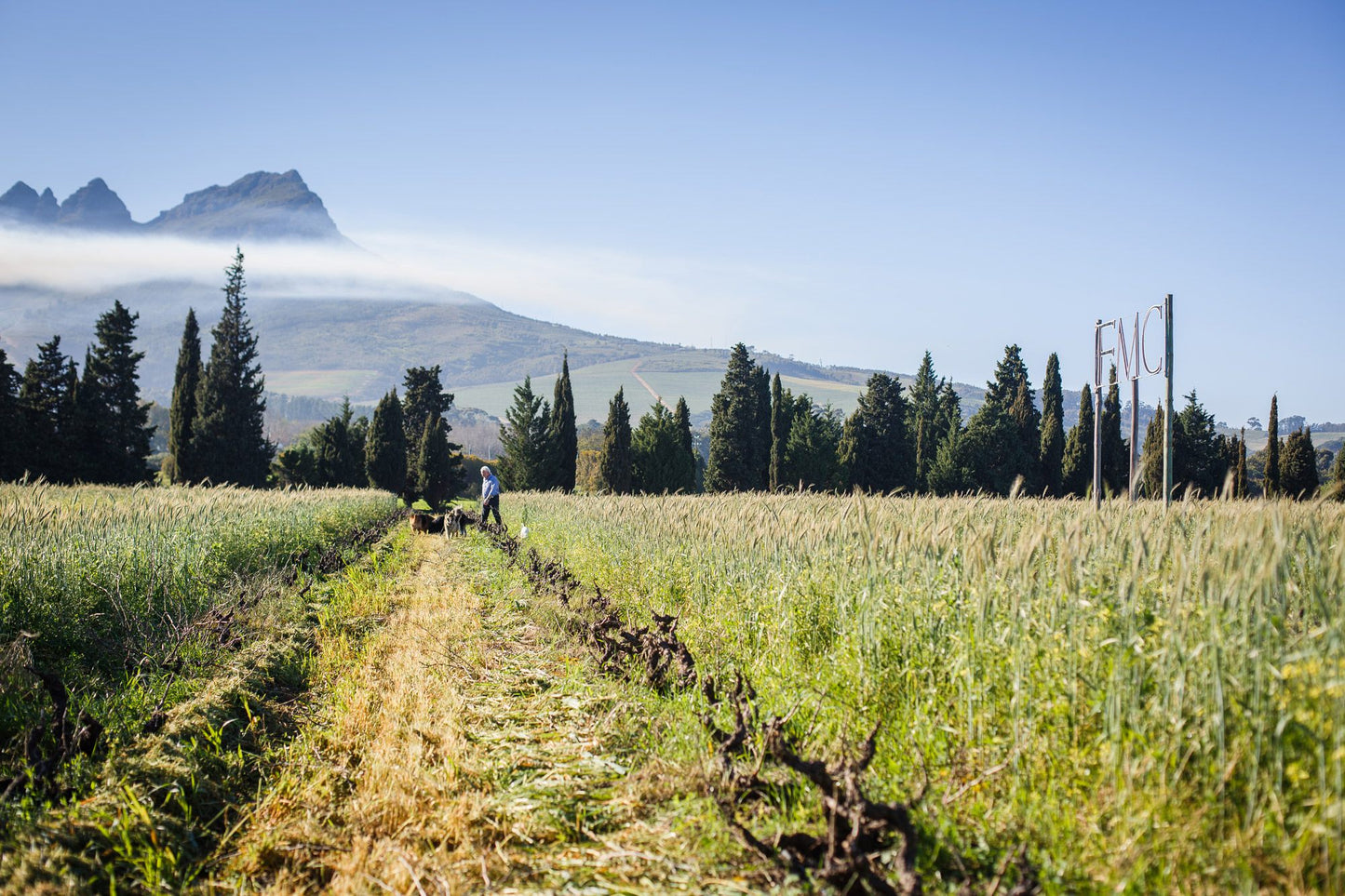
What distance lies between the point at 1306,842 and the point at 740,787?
191cm

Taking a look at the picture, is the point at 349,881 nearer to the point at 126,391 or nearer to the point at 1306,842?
the point at 1306,842

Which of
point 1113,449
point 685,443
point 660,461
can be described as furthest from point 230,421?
point 1113,449

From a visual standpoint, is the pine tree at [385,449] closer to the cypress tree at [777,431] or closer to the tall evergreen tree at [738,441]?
the tall evergreen tree at [738,441]

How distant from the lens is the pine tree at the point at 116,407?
3478 centimetres

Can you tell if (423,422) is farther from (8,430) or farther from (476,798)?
(476,798)

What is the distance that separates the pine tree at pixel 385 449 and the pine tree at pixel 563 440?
9393 millimetres

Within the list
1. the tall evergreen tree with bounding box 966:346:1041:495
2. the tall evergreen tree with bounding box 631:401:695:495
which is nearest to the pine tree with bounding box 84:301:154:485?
the tall evergreen tree with bounding box 631:401:695:495

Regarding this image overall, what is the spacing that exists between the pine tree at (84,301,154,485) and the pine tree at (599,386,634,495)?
77.7ft

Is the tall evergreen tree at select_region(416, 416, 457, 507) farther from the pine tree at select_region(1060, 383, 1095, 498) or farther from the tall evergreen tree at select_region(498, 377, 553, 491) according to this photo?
the pine tree at select_region(1060, 383, 1095, 498)

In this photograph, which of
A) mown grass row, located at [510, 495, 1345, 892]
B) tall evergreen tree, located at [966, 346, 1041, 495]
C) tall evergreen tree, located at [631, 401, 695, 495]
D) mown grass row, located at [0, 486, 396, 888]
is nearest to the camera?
mown grass row, located at [510, 495, 1345, 892]

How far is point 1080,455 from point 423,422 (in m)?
42.0

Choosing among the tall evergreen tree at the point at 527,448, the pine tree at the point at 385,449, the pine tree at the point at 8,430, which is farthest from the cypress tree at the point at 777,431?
the pine tree at the point at 8,430

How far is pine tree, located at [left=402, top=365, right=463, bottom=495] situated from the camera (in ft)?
151

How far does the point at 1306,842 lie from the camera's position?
6.94 feet
